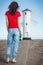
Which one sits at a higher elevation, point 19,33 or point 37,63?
point 19,33

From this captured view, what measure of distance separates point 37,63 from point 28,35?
36816 mm

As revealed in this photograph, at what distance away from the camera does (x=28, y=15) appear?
1774 inches

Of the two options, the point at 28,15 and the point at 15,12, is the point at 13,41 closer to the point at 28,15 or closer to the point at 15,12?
the point at 15,12

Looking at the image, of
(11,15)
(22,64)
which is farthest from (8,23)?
(22,64)

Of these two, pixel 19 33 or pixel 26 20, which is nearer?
pixel 19 33

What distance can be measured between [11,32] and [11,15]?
0.52 metres

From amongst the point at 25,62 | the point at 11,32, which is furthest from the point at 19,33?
the point at 25,62

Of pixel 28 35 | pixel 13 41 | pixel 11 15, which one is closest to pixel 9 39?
pixel 13 41

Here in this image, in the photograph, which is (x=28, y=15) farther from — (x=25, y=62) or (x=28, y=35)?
(x=25, y=62)

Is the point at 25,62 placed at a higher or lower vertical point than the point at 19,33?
lower

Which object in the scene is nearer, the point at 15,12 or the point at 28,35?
the point at 15,12

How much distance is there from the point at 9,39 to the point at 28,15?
126 ft

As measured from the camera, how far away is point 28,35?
144ft

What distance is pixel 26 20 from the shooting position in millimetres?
44125
